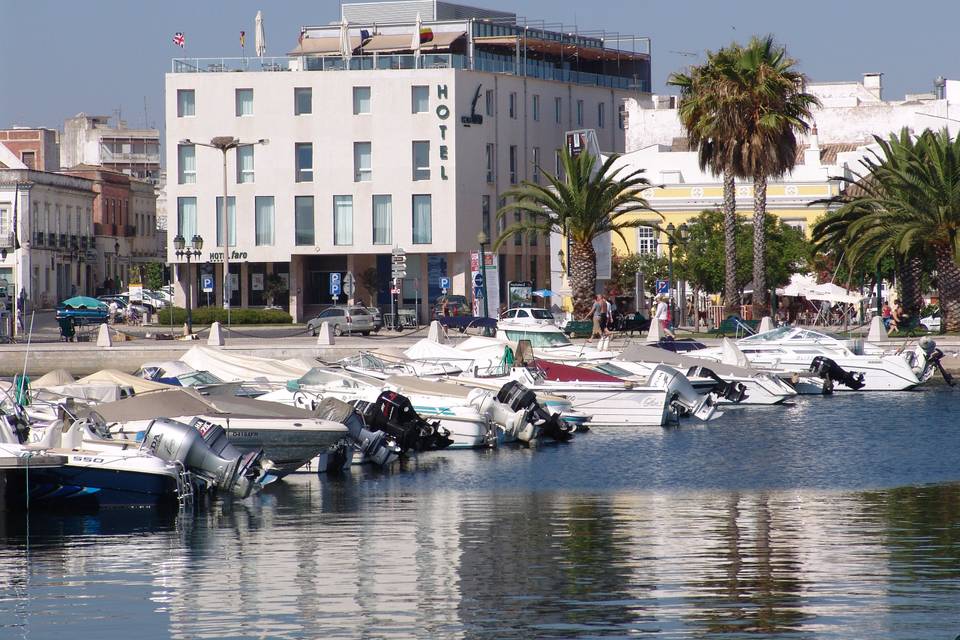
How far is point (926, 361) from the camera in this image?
49.5m

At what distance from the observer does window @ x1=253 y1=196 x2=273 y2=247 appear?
89.1 m

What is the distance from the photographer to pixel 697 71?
2458 inches

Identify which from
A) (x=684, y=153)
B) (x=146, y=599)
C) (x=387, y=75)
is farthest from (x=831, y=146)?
(x=146, y=599)

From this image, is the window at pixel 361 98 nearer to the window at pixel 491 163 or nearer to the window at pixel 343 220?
the window at pixel 343 220

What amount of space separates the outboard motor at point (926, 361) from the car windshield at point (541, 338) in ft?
36.0

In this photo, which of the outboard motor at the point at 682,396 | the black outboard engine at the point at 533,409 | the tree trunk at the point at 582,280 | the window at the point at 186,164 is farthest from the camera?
Answer: the window at the point at 186,164

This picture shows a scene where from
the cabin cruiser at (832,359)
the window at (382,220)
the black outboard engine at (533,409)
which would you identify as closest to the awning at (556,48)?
the window at (382,220)

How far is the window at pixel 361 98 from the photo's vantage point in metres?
88.3

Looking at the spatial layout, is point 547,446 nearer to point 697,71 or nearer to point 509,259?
point 697,71

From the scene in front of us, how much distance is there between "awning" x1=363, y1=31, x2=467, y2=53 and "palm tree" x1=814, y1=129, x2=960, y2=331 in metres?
43.1

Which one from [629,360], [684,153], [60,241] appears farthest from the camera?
[60,241]

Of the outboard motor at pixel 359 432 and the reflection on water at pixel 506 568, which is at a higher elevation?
the outboard motor at pixel 359 432

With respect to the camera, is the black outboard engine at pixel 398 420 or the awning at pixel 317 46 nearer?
the black outboard engine at pixel 398 420

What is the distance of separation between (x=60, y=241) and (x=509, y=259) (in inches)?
1314
